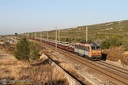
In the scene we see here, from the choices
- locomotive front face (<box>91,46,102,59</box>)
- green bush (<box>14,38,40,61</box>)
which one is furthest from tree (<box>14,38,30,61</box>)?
locomotive front face (<box>91,46,102,59</box>)

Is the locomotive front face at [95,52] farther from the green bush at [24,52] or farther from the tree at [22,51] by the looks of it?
the tree at [22,51]

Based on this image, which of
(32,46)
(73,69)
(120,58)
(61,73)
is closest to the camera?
(61,73)

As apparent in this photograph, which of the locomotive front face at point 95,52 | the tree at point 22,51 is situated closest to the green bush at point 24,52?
the tree at point 22,51

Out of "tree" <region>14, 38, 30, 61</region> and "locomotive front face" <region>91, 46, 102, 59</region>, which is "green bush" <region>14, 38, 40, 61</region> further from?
"locomotive front face" <region>91, 46, 102, 59</region>

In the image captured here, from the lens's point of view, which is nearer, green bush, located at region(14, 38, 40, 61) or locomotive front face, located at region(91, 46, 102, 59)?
locomotive front face, located at region(91, 46, 102, 59)

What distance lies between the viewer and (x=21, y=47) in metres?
36.9

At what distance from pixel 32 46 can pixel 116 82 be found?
2112 centimetres

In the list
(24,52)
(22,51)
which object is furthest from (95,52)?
(22,51)

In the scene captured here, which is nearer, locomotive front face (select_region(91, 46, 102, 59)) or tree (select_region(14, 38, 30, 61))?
locomotive front face (select_region(91, 46, 102, 59))

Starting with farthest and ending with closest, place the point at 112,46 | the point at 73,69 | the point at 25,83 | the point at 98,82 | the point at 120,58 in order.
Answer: the point at 112,46
the point at 120,58
the point at 73,69
the point at 98,82
the point at 25,83

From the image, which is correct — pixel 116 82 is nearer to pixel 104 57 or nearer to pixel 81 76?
pixel 81 76

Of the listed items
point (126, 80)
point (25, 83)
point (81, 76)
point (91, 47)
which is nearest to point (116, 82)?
point (126, 80)

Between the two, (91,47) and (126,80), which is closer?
(126,80)

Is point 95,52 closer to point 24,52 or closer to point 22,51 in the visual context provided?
point 24,52
